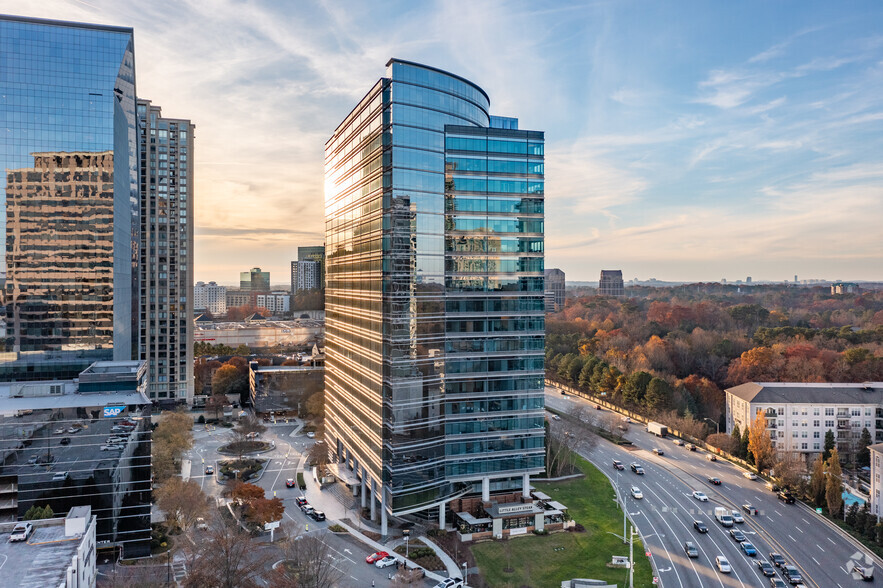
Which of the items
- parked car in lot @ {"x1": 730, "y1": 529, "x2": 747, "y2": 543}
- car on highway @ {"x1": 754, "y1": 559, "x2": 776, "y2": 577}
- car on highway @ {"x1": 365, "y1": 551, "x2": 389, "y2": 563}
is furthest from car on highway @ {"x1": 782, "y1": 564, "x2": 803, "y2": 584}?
car on highway @ {"x1": 365, "y1": 551, "x2": 389, "y2": 563}

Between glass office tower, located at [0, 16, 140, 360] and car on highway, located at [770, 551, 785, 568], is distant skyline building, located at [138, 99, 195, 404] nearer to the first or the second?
glass office tower, located at [0, 16, 140, 360]

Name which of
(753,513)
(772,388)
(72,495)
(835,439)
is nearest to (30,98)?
(72,495)

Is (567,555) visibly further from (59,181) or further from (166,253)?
(166,253)

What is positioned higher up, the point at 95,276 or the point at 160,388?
the point at 95,276

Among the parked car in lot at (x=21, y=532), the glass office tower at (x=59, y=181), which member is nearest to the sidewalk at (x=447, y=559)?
the parked car in lot at (x=21, y=532)

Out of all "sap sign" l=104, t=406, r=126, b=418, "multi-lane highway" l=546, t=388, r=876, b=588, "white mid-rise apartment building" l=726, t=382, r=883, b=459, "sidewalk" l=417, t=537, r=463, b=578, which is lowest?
"multi-lane highway" l=546, t=388, r=876, b=588

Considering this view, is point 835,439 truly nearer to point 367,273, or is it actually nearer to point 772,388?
point 772,388
